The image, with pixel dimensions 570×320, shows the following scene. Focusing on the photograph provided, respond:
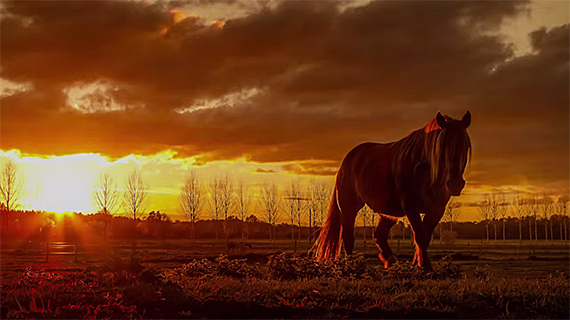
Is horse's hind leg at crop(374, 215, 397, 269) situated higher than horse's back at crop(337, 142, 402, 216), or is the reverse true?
horse's back at crop(337, 142, 402, 216)

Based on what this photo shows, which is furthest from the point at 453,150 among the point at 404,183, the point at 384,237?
the point at 384,237

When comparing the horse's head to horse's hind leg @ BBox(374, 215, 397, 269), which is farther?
horse's hind leg @ BBox(374, 215, 397, 269)

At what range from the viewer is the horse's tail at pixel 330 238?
12789 mm

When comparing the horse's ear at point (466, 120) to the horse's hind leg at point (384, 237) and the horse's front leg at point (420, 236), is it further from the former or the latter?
the horse's hind leg at point (384, 237)

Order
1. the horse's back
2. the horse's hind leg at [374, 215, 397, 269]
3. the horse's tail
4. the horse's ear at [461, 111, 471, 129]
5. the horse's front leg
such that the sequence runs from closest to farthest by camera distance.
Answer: the horse's ear at [461, 111, 471, 129], the horse's front leg, the horse's back, the horse's hind leg at [374, 215, 397, 269], the horse's tail

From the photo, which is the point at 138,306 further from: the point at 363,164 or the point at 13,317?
the point at 363,164

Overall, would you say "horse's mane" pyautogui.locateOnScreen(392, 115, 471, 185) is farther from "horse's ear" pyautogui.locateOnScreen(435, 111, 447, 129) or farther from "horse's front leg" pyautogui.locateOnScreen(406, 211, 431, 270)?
"horse's front leg" pyautogui.locateOnScreen(406, 211, 431, 270)

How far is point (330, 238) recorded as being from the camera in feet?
42.4

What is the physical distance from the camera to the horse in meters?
9.50

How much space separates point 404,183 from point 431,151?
905mm

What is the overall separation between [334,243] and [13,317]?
732cm

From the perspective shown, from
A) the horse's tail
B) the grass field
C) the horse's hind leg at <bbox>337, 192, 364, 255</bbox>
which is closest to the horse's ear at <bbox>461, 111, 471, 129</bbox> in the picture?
the grass field

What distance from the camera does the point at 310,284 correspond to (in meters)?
9.38

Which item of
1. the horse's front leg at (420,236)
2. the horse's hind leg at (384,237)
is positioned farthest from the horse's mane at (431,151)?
the horse's hind leg at (384,237)
